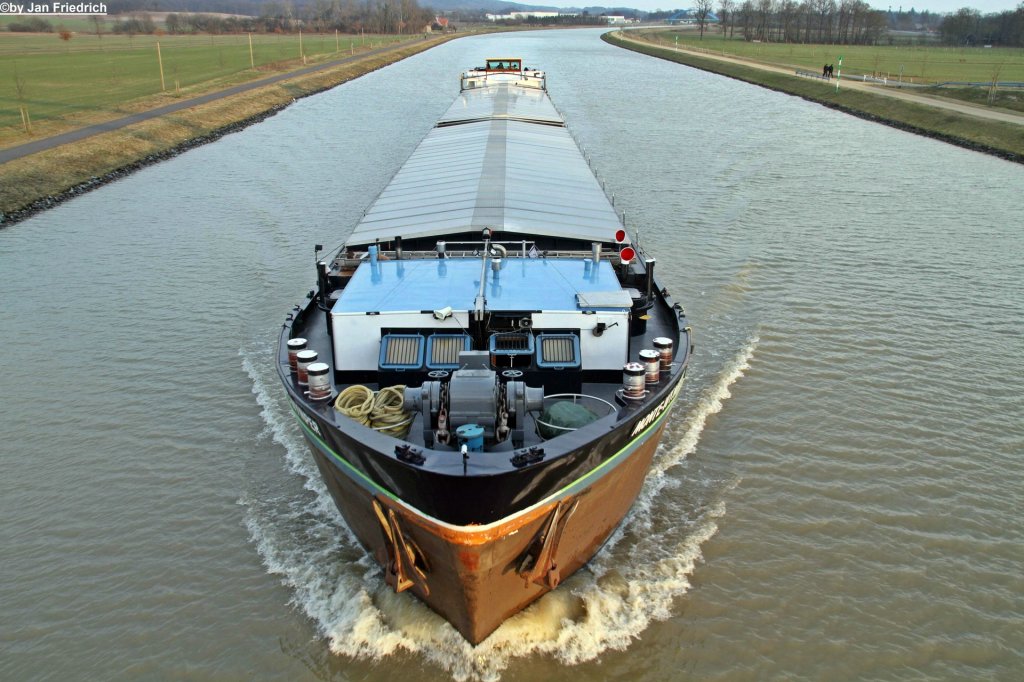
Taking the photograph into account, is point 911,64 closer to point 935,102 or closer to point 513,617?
point 935,102

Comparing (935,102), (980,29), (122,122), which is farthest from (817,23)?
(122,122)

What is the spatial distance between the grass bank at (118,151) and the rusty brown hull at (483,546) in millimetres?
28206

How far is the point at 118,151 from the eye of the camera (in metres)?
43.8

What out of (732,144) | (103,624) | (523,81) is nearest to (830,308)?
(103,624)

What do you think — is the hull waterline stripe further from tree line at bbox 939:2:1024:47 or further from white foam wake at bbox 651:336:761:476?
tree line at bbox 939:2:1024:47

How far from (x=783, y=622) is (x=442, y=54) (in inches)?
4969

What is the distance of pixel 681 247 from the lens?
2744 cm

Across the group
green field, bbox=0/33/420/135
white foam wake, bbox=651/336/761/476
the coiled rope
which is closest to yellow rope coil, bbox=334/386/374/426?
the coiled rope

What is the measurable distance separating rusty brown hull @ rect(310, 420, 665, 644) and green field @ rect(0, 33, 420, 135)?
44294 mm

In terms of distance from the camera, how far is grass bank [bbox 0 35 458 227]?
3472cm

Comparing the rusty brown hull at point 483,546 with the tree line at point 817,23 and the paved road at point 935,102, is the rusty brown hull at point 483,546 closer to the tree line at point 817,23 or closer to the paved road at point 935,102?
the paved road at point 935,102

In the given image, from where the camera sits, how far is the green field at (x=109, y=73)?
179ft

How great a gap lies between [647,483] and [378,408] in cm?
575

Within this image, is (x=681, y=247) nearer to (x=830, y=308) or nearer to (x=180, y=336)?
(x=830, y=308)
